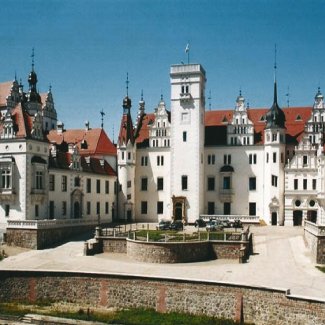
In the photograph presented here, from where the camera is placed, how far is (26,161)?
163 feet

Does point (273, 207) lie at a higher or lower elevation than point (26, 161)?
lower

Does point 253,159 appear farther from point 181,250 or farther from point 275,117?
point 181,250

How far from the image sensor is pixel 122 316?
106 ft

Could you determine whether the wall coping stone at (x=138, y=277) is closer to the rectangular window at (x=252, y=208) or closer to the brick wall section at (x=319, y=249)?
the brick wall section at (x=319, y=249)

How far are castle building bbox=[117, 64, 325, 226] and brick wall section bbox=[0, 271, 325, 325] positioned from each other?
2885cm

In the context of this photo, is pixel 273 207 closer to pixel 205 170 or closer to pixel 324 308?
pixel 205 170

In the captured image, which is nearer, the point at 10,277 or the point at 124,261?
the point at 10,277

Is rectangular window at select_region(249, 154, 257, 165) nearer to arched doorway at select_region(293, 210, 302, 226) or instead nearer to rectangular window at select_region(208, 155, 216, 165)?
rectangular window at select_region(208, 155, 216, 165)

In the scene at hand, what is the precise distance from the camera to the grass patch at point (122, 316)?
31.0 metres

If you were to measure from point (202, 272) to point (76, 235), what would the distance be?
745 inches

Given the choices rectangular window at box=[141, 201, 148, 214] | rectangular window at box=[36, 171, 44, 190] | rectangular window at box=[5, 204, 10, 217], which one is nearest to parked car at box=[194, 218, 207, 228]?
rectangular window at box=[141, 201, 148, 214]

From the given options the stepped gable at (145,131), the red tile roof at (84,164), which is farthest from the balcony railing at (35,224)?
the stepped gable at (145,131)

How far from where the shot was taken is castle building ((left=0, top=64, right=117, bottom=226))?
49750mm

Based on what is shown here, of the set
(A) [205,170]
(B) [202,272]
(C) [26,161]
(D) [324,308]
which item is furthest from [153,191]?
(D) [324,308]
